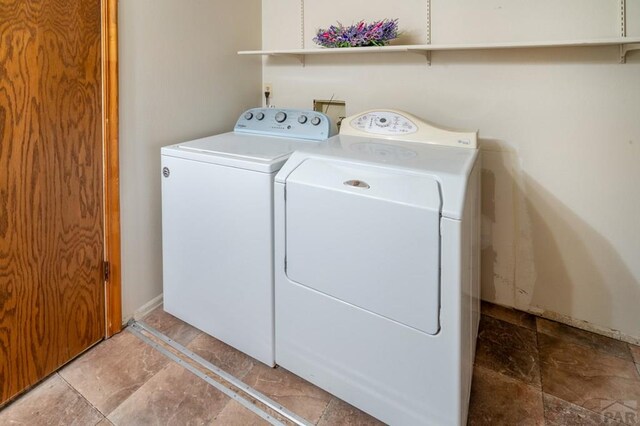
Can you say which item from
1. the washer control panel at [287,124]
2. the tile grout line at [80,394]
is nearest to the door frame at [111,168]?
the tile grout line at [80,394]

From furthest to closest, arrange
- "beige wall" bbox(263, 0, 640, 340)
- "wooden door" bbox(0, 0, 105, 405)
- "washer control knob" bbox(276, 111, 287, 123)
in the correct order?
"washer control knob" bbox(276, 111, 287, 123), "beige wall" bbox(263, 0, 640, 340), "wooden door" bbox(0, 0, 105, 405)

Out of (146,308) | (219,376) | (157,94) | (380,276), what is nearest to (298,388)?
(219,376)

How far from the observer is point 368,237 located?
48.2 inches

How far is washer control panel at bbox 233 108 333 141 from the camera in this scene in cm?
190

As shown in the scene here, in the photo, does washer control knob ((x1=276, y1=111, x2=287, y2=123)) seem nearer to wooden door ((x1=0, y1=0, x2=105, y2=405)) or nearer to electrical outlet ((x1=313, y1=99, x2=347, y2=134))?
electrical outlet ((x1=313, y1=99, x2=347, y2=134))

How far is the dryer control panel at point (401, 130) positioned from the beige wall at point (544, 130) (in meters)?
0.30

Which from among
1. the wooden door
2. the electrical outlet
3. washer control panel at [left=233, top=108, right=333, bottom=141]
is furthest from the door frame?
the electrical outlet

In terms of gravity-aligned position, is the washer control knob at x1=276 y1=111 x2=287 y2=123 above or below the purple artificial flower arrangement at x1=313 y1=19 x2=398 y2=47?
below

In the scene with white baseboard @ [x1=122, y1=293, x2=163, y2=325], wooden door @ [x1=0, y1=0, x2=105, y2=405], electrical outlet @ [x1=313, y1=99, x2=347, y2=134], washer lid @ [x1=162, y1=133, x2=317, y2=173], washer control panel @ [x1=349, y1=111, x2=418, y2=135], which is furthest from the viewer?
electrical outlet @ [x1=313, y1=99, x2=347, y2=134]

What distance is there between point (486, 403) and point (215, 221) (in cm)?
133

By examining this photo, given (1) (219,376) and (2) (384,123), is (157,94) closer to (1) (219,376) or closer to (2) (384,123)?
(2) (384,123)

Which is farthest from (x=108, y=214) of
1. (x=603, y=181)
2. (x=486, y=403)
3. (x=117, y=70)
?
(x=603, y=181)

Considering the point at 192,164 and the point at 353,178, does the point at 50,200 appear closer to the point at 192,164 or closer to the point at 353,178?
the point at 192,164

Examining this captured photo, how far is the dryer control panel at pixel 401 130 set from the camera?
1.65m
